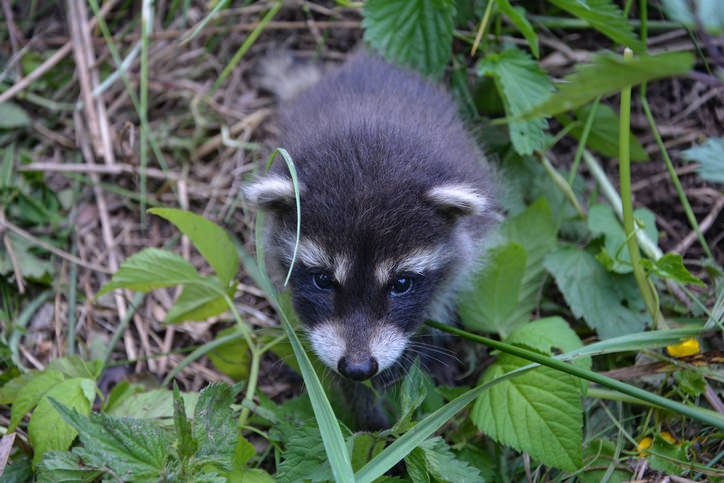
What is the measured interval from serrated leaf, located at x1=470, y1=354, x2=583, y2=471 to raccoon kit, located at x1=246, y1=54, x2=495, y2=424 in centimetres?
58

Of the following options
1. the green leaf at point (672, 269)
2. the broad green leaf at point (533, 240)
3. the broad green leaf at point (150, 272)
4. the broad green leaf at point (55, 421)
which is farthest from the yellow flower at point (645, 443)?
the broad green leaf at point (55, 421)

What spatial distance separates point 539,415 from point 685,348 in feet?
3.48

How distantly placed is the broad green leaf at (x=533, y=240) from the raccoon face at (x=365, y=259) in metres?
0.80

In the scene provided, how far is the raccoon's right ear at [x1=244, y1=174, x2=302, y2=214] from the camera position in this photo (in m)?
3.24

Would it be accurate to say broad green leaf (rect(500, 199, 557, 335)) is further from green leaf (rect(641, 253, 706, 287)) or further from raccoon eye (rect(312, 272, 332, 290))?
raccoon eye (rect(312, 272, 332, 290))

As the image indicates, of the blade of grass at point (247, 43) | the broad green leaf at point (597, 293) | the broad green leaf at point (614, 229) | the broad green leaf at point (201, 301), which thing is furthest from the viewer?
the blade of grass at point (247, 43)

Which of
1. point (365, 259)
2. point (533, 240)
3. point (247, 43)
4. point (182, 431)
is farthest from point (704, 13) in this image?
point (247, 43)

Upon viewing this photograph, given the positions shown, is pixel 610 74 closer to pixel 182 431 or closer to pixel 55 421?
pixel 182 431

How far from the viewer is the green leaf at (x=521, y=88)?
380 centimetres

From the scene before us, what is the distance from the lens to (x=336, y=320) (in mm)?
3174

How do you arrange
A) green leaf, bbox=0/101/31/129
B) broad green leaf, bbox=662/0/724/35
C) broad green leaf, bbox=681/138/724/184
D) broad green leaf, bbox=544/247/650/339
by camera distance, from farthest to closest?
1. green leaf, bbox=0/101/31/129
2. broad green leaf, bbox=544/247/650/339
3. broad green leaf, bbox=681/138/724/184
4. broad green leaf, bbox=662/0/724/35

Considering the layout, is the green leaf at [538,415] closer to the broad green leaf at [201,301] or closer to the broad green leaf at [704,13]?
the broad green leaf at [201,301]

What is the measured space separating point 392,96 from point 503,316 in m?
1.68

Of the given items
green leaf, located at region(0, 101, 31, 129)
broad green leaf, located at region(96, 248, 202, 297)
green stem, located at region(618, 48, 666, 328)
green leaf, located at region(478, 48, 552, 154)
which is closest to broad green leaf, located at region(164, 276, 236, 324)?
broad green leaf, located at region(96, 248, 202, 297)
